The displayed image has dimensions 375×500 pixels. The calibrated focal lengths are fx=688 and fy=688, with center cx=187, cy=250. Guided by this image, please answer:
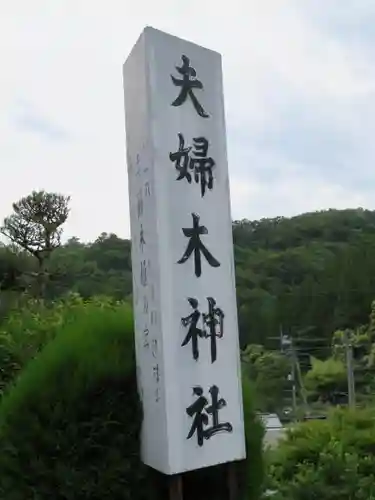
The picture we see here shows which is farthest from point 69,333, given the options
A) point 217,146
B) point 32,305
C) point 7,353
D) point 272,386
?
point 272,386

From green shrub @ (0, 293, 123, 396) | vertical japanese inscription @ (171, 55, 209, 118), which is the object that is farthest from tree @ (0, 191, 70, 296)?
vertical japanese inscription @ (171, 55, 209, 118)

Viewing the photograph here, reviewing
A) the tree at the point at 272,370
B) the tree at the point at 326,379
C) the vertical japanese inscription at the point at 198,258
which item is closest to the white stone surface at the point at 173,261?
the vertical japanese inscription at the point at 198,258

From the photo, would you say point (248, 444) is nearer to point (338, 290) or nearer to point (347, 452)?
point (347, 452)

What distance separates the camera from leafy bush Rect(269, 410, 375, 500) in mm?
3666

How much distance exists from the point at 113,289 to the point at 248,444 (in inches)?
297

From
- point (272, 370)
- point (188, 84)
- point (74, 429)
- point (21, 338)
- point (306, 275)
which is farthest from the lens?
point (306, 275)

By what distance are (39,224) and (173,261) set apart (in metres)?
4.97

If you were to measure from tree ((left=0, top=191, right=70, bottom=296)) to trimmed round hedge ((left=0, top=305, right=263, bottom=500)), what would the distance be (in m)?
4.62

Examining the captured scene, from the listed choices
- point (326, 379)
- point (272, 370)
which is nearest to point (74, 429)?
point (272, 370)

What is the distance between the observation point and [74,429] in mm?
2432

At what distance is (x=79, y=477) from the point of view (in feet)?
7.90

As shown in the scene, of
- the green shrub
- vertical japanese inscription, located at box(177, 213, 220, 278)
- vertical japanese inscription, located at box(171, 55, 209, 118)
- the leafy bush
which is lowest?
the leafy bush

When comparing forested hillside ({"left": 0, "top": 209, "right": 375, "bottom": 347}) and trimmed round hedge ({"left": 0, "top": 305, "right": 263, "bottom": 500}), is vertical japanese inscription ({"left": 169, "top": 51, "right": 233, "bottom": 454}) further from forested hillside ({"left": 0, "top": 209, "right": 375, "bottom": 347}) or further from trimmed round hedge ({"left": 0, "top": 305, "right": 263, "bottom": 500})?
forested hillside ({"left": 0, "top": 209, "right": 375, "bottom": 347})

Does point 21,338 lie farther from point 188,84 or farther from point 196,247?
point 188,84
